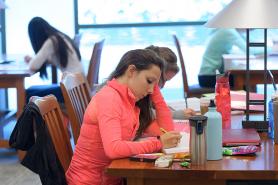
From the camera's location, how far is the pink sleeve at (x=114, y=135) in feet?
6.35

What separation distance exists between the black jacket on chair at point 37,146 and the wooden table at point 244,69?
2275 millimetres

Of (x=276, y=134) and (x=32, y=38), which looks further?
(x=32, y=38)

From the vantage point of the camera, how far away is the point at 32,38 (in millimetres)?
4863

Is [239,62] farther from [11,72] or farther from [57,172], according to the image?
[57,172]

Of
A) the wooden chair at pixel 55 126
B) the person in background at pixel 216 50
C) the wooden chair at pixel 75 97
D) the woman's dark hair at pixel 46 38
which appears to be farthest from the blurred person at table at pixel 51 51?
the wooden chair at pixel 55 126

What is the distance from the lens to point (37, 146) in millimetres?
2035

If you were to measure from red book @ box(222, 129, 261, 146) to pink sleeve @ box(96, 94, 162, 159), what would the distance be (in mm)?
285

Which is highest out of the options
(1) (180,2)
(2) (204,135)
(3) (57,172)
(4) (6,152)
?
(1) (180,2)

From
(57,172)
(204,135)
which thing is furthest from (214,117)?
(57,172)

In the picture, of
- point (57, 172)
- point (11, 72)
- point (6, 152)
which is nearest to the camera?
point (57, 172)

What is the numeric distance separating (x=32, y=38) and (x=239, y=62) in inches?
67.9

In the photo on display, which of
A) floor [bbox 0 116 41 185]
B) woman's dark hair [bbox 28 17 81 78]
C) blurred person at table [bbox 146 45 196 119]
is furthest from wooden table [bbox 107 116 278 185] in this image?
woman's dark hair [bbox 28 17 81 78]

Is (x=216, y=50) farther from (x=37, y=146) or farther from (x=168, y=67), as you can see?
(x=37, y=146)

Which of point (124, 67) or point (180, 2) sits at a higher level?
point (180, 2)
